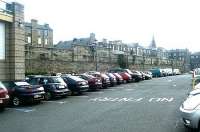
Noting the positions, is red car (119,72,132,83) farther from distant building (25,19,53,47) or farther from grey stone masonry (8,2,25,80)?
distant building (25,19,53,47)

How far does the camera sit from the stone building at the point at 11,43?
84.4 ft

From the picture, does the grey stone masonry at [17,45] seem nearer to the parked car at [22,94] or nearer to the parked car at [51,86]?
the parked car at [51,86]

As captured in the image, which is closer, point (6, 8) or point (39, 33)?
point (6, 8)

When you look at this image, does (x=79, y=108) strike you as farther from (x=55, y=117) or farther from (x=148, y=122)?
(x=148, y=122)

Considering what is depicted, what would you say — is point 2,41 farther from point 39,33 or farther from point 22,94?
point 39,33

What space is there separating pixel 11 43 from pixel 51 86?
265 inches

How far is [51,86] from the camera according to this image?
2116 centimetres

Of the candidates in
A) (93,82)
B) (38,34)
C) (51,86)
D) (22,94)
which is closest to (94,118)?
(22,94)

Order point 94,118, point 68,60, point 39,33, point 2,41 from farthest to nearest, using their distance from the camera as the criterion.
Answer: point 39,33 → point 68,60 → point 2,41 → point 94,118

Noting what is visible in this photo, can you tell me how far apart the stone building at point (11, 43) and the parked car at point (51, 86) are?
196 inches

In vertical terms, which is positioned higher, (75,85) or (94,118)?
(75,85)

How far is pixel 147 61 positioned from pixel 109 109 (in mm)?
65100

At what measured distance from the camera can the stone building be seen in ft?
84.4

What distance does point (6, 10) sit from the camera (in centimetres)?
2558
